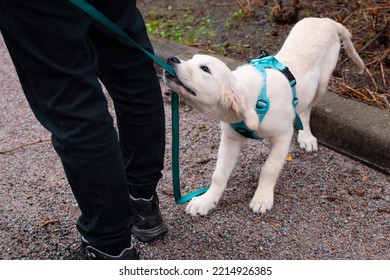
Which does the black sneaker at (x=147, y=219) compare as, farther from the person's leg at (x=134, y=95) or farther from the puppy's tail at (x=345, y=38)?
the puppy's tail at (x=345, y=38)

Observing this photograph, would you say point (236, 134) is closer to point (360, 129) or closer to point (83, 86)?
point (360, 129)

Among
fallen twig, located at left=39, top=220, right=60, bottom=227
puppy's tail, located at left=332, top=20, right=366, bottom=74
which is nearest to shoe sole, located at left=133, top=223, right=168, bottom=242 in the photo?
fallen twig, located at left=39, top=220, right=60, bottom=227

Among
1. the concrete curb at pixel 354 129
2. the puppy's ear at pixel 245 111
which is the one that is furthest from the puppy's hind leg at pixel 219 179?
the concrete curb at pixel 354 129

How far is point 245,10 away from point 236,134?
7.75 ft

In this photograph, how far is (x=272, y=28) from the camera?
4336 mm

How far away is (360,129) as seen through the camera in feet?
9.71

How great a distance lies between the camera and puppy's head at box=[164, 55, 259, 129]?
210cm

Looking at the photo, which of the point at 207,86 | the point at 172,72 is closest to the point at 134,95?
the point at 172,72

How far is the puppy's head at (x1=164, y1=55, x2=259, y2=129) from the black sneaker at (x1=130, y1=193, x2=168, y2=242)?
501 mm

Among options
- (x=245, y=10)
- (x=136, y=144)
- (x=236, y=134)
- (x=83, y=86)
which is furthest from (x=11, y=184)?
(x=245, y=10)

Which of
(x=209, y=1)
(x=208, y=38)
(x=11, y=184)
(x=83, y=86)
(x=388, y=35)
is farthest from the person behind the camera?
(x=209, y=1)

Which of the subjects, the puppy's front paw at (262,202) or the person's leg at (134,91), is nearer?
the person's leg at (134,91)

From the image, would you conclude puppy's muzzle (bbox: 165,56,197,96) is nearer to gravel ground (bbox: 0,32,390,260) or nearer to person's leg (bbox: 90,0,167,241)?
person's leg (bbox: 90,0,167,241)

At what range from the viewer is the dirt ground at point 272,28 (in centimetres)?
353
